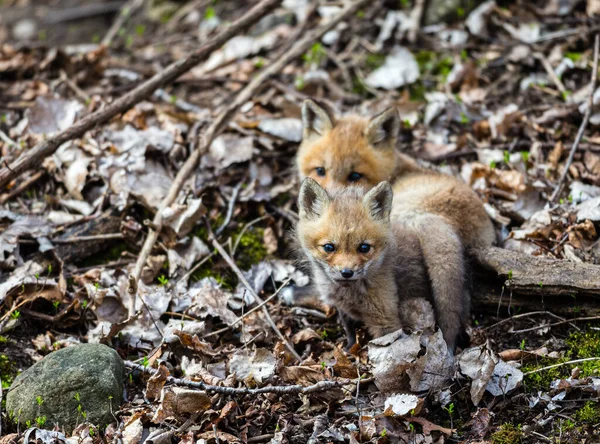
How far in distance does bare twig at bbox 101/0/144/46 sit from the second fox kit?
18.3ft

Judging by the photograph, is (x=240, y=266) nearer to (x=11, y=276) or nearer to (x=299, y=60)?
(x=11, y=276)

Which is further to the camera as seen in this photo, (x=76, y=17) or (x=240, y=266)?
(x=76, y=17)

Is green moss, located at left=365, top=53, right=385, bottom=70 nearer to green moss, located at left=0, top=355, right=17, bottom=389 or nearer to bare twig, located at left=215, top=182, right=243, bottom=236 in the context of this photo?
bare twig, located at left=215, top=182, right=243, bottom=236

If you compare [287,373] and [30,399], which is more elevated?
[30,399]

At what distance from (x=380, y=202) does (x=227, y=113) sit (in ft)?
9.10

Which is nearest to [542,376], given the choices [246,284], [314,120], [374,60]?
[246,284]

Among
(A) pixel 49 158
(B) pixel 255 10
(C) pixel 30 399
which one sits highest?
(B) pixel 255 10

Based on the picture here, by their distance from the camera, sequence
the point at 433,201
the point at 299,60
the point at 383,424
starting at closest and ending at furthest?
the point at 383,424, the point at 433,201, the point at 299,60

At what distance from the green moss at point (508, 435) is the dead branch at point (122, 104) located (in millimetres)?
4854

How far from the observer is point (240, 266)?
5.98 metres

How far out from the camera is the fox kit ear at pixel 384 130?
6.16 metres

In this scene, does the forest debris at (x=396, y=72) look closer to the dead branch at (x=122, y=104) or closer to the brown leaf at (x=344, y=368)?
the dead branch at (x=122, y=104)

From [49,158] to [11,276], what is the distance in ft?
5.69

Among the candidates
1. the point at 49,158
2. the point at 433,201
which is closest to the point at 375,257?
the point at 433,201
